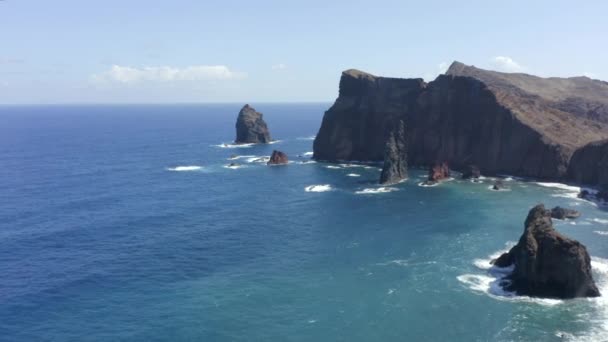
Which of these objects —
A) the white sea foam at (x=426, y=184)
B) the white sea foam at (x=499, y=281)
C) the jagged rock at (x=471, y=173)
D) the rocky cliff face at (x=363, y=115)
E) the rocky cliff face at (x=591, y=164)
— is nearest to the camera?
the white sea foam at (x=499, y=281)

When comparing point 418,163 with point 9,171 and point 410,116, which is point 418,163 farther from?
point 9,171

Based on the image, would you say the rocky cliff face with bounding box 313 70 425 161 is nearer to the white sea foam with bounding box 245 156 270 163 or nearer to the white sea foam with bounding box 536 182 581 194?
the white sea foam with bounding box 245 156 270 163

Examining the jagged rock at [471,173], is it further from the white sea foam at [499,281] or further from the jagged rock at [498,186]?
the white sea foam at [499,281]

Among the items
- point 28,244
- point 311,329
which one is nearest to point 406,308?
point 311,329

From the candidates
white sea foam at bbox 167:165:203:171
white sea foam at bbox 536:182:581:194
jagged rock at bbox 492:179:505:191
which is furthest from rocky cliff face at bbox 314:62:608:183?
white sea foam at bbox 167:165:203:171

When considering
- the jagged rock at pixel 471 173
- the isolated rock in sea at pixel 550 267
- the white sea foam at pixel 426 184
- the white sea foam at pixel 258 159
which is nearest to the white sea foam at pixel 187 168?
the white sea foam at pixel 258 159

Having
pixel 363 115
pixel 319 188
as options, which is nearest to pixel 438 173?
pixel 319 188
